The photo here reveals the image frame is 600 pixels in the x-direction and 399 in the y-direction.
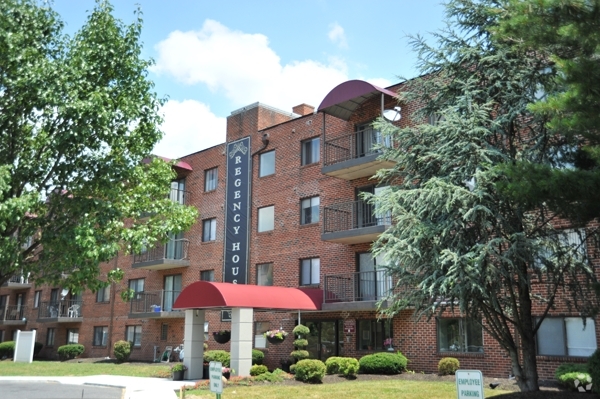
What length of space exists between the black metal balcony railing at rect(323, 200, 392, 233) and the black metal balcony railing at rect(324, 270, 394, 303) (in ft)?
6.15

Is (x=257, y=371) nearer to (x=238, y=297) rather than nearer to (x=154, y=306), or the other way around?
(x=238, y=297)

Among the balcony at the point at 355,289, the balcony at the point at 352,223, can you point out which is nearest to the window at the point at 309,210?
the balcony at the point at 352,223

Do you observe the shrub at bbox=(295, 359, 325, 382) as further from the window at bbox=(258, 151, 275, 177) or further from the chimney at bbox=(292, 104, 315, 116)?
the chimney at bbox=(292, 104, 315, 116)

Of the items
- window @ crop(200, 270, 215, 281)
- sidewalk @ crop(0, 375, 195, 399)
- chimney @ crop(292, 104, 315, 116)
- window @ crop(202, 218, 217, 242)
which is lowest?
sidewalk @ crop(0, 375, 195, 399)

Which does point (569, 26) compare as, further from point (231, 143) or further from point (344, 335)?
point (231, 143)

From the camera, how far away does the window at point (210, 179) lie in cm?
3356

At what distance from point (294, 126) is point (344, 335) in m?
9.84

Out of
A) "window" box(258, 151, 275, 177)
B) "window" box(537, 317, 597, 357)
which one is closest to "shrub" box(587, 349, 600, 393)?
"window" box(537, 317, 597, 357)

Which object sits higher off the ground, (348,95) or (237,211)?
(348,95)

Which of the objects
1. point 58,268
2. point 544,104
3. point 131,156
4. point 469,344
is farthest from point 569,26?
Answer: point 469,344

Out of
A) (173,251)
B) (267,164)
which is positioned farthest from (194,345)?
(173,251)

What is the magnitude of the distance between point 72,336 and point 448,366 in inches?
1166

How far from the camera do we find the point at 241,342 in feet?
71.5

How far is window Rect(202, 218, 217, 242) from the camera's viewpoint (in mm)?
32875
